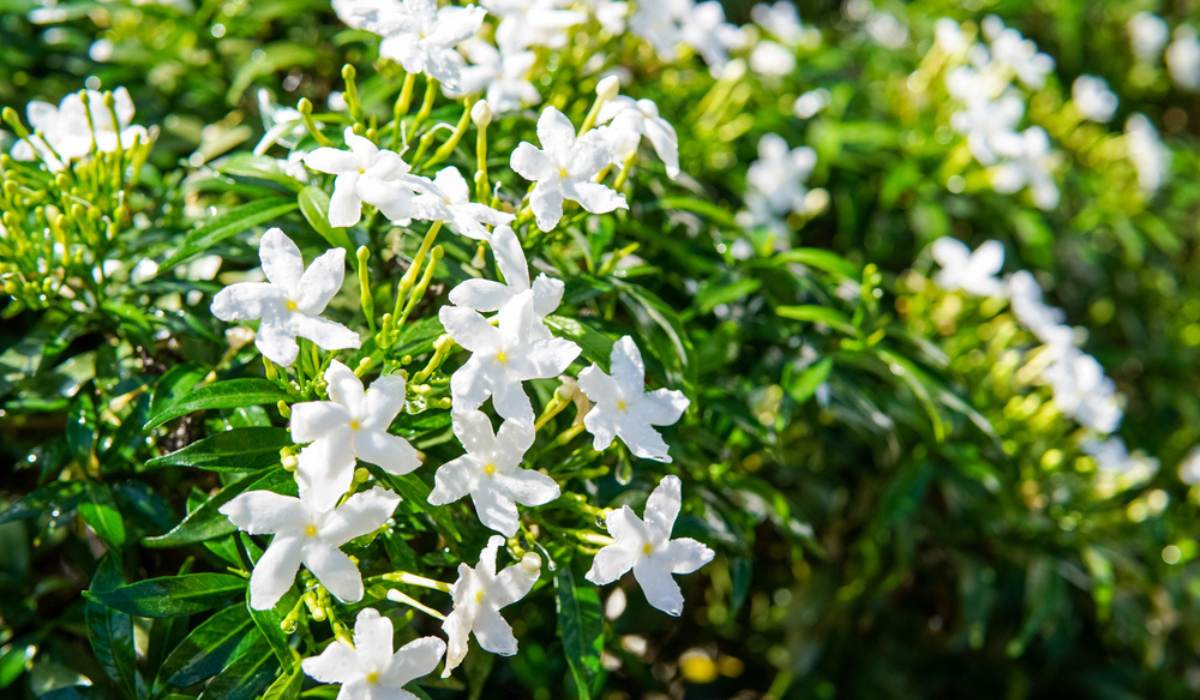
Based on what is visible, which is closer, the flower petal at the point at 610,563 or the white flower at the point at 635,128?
the flower petal at the point at 610,563

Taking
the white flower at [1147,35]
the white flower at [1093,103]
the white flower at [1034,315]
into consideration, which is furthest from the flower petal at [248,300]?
the white flower at [1147,35]

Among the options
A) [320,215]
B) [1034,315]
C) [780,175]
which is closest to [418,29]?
[320,215]

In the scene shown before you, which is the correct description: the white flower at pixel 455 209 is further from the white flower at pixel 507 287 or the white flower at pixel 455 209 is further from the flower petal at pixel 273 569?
the flower petal at pixel 273 569

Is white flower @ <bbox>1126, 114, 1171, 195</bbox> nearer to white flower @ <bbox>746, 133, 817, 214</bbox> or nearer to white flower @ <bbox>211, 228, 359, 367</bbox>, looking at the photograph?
white flower @ <bbox>746, 133, 817, 214</bbox>

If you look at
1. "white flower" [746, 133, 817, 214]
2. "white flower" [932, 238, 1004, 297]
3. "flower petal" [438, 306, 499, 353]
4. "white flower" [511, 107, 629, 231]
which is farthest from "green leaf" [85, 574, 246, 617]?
"white flower" [932, 238, 1004, 297]

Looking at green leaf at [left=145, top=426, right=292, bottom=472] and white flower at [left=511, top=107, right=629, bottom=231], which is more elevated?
white flower at [left=511, top=107, right=629, bottom=231]

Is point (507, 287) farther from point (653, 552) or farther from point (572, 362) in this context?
point (653, 552)
